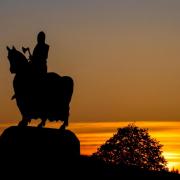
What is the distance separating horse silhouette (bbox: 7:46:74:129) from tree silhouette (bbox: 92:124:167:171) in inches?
935

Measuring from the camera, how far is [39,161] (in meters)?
27.1

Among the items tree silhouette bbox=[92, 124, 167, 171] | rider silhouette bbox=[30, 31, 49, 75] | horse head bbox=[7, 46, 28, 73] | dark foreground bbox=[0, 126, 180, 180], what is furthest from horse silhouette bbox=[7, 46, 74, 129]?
tree silhouette bbox=[92, 124, 167, 171]

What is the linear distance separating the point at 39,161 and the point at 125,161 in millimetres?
25361

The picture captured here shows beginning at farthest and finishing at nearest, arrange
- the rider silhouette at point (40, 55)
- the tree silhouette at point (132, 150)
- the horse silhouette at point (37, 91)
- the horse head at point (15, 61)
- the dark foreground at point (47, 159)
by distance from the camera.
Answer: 1. the tree silhouette at point (132, 150)
2. the rider silhouette at point (40, 55)
3. the horse silhouette at point (37, 91)
4. the horse head at point (15, 61)
5. the dark foreground at point (47, 159)

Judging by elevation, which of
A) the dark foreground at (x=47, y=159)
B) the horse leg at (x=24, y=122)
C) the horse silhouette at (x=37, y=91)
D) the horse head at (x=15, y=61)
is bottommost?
the dark foreground at (x=47, y=159)

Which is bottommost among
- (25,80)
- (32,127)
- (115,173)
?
(115,173)

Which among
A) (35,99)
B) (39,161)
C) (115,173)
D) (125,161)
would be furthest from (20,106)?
(125,161)

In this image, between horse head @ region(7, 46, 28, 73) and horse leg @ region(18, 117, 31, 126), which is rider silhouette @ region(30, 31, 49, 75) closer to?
horse head @ region(7, 46, 28, 73)

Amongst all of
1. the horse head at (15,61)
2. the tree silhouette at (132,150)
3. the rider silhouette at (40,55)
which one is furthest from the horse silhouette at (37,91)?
the tree silhouette at (132,150)

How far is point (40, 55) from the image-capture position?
28.7 meters

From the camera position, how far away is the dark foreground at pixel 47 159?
26.5 meters

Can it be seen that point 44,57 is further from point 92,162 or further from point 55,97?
point 92,162

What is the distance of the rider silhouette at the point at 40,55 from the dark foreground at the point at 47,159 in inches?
96.8

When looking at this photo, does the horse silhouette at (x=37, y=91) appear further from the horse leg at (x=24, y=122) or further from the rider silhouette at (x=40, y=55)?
the rider silhouette at (x=40, y=55)
